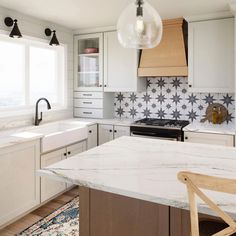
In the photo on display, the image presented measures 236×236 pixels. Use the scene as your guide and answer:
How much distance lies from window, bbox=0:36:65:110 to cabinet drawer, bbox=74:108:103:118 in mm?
291

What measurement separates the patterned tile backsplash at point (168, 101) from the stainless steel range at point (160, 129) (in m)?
0.25

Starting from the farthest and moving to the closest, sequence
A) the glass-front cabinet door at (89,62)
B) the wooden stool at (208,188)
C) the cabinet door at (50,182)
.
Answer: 1. the glass-front cabinet door at (89,62)
2. the cabinet door at (50,182)
3. the wooden stool at (208,188)

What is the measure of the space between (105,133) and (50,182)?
1.12 metres

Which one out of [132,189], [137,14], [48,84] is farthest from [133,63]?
[132,189]

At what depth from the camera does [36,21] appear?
3578 millimetres

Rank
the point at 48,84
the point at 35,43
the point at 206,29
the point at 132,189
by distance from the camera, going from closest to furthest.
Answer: the point at 132,189, the point at 206,29, the point at 35,43, the point at 48,84

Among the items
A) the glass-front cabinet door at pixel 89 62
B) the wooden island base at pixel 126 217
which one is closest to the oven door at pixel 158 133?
the glass-front cabinet door at pixel 89 62

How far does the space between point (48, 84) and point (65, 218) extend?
80.7 inches

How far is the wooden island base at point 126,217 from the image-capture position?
132 centimetres

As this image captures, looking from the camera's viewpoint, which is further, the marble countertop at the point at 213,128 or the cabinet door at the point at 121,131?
the cabinet door at the point at 121,131

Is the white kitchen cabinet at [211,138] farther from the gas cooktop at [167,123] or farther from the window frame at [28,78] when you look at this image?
the window frame at [28,78]

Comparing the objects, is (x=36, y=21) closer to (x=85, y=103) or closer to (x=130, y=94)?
(x=85, y=103)

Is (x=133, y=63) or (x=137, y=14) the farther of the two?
(x=133, y=63)

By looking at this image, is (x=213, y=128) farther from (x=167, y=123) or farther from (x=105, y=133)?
(x=105, y=133)
